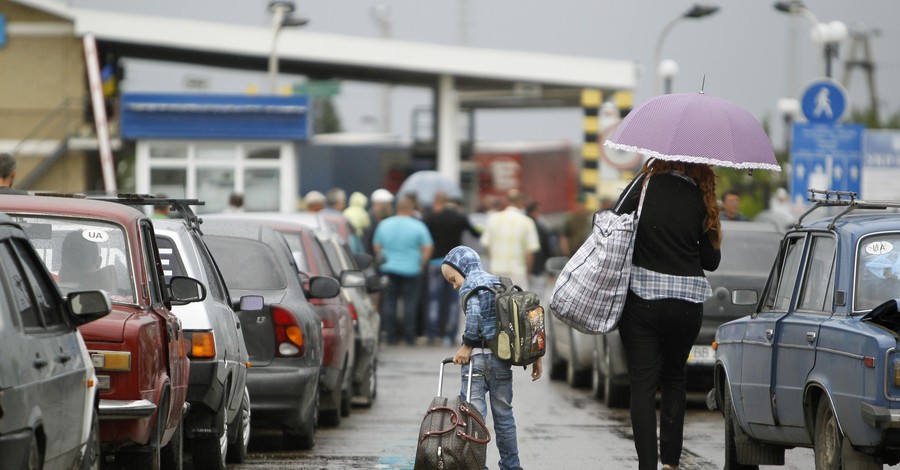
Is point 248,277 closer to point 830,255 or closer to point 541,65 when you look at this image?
point 830,255

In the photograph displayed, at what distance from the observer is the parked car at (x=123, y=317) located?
7.52 metres

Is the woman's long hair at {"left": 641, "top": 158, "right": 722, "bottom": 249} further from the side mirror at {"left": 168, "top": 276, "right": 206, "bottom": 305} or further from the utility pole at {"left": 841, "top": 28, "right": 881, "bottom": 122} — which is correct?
the utility pole at {"left": 841, "top": 28, "right": 881, "bottom": 122}

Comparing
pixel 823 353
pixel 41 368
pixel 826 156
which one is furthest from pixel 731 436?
pixel 826 156

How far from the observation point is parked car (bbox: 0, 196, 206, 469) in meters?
7.52

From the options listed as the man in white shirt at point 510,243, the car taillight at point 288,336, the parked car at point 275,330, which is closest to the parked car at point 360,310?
the parked car at point 275,330

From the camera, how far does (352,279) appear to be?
13.9m

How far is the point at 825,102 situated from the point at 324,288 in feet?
46.0

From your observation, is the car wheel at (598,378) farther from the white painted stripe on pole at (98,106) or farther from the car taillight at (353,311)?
the white painted stripe on pole at (98,106)

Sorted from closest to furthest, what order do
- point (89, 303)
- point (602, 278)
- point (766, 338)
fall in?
1. point (89, 303)
2. point (602, 278)
3. point (766, 338)

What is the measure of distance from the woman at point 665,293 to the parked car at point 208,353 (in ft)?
7.72

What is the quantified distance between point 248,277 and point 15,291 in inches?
209

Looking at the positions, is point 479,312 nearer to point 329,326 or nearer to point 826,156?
point 329,326

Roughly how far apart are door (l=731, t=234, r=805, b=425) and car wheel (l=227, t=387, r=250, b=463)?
2987 mm

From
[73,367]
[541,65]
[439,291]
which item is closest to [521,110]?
[541,65]
